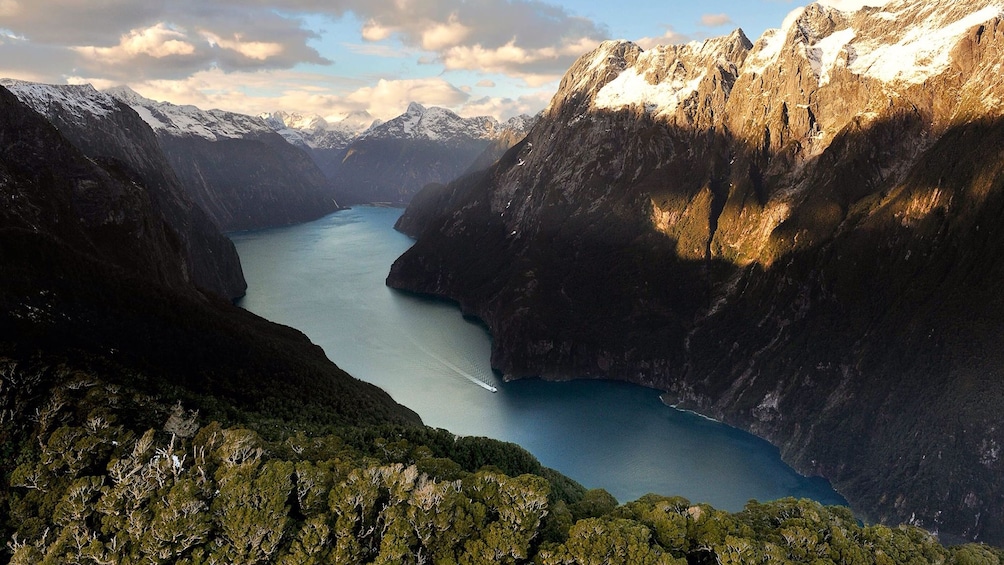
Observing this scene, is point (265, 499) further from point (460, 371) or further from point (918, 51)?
point (918, 51)

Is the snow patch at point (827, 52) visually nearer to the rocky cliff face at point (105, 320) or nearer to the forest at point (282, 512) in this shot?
the rocky cliff face at point (105, 320)

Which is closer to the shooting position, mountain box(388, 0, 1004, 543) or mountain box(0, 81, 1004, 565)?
mountain box(0, 81, 1004, 565)

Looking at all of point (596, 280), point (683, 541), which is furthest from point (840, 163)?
point (683, 541)

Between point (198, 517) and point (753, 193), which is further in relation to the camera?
point (753, 193)

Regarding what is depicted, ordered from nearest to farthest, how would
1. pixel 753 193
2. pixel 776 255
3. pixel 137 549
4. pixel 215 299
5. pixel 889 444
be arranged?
pixel 137 549
pixel 889 444
pixel 215 299
pixel 776 255
pixel 753 193

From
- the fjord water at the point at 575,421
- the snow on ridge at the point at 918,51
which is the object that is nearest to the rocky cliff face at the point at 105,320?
the fjord water at the point at 575,421

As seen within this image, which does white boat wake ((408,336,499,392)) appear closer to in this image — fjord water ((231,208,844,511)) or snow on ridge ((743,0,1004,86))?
fjord water ((231,208,844,511))

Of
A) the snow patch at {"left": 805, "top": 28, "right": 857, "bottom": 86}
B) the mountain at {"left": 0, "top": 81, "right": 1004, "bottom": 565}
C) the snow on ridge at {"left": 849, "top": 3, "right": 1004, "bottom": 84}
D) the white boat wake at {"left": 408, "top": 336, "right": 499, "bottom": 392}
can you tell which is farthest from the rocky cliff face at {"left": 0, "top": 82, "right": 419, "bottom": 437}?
the snow patch at {"left": 805, "top": 28, "right": 857, "bottom": 86}

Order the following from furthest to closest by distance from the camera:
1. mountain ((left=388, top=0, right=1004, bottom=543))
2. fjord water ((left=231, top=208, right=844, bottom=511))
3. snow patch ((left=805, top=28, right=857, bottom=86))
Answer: snow patch ((left=805, top=28, right=857, bottom=86)) < mountain ((left=388, top=0, right=1004, bottom=543)) < fjord water ((left=231, top=208, right=844, bottom=511))

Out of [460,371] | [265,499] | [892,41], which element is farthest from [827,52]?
[265,499]

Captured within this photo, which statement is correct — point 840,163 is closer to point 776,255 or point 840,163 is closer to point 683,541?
point 776,255
